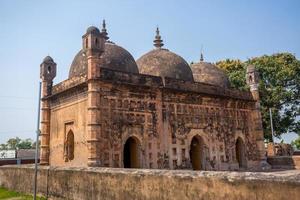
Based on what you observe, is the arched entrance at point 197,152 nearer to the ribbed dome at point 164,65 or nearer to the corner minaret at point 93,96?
the ribbed dome at point 164,65

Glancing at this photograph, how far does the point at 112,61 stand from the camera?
13.4 meters

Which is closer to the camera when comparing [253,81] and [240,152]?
[240,152]

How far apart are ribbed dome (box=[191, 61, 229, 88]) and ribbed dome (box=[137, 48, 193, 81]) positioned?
2544 millimetres

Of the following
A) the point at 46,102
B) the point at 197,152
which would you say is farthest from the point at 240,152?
the point at 46,102

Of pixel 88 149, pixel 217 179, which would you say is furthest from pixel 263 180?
pixel 88 149

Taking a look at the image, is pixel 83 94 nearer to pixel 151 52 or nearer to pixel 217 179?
pixel 151 52

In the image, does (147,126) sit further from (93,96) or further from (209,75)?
(209,75)

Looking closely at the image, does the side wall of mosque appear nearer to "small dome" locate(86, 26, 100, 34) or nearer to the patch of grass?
"small dome" locate(86, 26, 100, 34)

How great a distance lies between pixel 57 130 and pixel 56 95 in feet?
5.12

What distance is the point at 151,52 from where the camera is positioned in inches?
659

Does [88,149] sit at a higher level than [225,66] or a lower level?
lower

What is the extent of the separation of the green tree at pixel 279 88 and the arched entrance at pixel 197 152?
9.37 m

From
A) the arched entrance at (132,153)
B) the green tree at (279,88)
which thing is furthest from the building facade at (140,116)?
the green tree at (279,88)

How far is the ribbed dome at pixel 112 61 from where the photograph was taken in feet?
43.7
